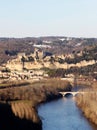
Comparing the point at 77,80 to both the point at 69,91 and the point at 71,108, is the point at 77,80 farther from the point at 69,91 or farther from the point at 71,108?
the point at 71,108

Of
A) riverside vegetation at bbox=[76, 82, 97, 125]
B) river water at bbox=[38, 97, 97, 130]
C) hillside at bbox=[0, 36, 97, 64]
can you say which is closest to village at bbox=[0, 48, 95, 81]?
hillside at bbox=[0, 36, 97, 64]

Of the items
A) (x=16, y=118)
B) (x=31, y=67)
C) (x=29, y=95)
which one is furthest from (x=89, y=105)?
(x=31, y=67)

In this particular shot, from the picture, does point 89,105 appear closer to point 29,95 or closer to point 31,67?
point 29,95

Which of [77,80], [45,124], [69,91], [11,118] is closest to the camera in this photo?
[11,118]

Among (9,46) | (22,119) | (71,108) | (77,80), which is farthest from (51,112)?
(9,46)

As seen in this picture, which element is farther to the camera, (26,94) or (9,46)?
(9,46)

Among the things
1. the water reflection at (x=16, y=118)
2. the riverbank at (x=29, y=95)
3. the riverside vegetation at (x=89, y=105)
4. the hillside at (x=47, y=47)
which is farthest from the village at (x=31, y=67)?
the water reflection at (x=16, y=118)

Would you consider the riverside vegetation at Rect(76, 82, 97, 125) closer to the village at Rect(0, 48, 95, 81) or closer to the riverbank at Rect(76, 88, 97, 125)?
the riverbank at Rect(76, 88, 97, 125)

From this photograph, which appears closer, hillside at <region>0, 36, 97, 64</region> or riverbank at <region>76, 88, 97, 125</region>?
riverbank at <region>76, 88, 97, 125</region>
